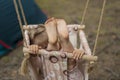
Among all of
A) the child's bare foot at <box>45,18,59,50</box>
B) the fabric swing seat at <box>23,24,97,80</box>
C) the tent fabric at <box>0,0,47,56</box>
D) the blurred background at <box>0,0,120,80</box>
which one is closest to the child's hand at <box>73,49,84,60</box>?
the fabric swing seat at <box>23,24,97,80</box>

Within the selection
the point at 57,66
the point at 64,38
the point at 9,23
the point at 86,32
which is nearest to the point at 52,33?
the point at 64,38

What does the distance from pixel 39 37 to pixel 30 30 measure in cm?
17

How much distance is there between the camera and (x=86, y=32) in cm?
322

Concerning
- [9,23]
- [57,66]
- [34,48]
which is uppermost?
[9,23]

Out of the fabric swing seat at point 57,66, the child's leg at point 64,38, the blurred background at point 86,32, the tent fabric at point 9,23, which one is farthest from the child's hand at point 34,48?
the tent fabric at point 9,23

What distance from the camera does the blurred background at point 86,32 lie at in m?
2.65

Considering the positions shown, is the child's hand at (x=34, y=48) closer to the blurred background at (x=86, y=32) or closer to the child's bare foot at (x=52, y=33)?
the child's bare foot at (x=52, y=33)

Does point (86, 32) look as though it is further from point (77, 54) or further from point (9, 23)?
point (77, 54)

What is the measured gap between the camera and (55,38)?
158 cm

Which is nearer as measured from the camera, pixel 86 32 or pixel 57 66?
pixel 57 66

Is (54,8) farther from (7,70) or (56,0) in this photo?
(7,70)

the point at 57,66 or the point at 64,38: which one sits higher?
the point at 64,38

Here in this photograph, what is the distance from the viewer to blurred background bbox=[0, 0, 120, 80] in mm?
2646

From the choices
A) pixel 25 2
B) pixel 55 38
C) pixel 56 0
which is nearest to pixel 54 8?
pixel 56 0
